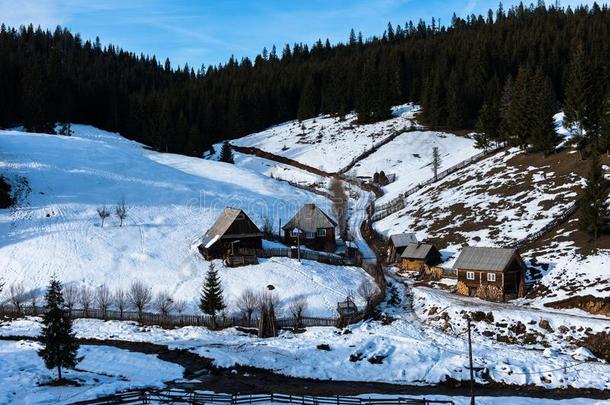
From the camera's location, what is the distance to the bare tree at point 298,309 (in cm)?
4350

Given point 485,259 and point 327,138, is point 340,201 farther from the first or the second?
point 327,138

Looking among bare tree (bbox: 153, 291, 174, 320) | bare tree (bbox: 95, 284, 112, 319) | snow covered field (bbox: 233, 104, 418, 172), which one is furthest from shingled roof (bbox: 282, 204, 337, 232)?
snow covered field (bbox: 233, 104, 418, 172)

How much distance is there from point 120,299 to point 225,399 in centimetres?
2265

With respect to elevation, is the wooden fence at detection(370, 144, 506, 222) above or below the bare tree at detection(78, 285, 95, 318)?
above

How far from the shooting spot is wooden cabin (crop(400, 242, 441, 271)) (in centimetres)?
5529

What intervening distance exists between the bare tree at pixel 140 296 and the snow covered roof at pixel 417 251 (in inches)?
1043

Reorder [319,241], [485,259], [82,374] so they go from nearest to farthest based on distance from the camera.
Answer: [82,374], [485,259], [319,241]

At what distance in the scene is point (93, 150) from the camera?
8306 centimetres

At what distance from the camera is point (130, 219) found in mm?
62094

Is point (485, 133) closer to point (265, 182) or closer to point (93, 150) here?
point (265, 182)

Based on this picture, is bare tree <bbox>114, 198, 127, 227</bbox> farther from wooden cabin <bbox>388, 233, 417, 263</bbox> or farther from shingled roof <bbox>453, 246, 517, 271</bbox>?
shingled roof <bbox>453, 246, 517, 271</bbox>

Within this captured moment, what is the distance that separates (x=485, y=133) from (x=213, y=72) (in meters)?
113

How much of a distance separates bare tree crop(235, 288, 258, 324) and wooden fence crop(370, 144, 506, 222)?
3378 centimetres

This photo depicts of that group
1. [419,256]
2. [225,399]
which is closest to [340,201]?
[419,256]
